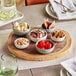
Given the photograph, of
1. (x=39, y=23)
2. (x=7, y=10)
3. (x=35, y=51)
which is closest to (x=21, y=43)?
(x=35, y=51)

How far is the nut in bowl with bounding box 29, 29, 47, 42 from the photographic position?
1339 millimetres

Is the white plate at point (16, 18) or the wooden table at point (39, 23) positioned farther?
the white plate at point (16, 18)

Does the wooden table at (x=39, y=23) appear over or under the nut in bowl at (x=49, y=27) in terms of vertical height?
under

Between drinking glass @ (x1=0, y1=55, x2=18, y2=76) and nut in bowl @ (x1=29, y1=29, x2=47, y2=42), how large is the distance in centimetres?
23

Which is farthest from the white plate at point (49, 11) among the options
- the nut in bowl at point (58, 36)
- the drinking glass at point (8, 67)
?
the drinking glass at point (8, 67)

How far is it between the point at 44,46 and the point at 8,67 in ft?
0.80

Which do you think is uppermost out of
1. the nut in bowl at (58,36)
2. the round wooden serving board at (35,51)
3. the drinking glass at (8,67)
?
the nut in bowl at (58,36)

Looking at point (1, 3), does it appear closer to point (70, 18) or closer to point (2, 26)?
point (2, 26)

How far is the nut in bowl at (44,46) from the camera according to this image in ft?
4.14

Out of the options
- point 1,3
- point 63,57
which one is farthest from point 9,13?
point 63,57

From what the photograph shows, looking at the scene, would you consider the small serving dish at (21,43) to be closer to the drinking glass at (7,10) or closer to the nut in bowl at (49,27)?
the nut in bowl at (49,27)

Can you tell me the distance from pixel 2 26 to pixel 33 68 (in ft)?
1.55

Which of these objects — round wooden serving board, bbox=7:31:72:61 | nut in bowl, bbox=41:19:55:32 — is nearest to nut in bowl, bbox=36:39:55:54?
round wooden serving board, bbox=7:31:72:61

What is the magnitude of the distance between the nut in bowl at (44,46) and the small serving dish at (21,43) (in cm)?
6
